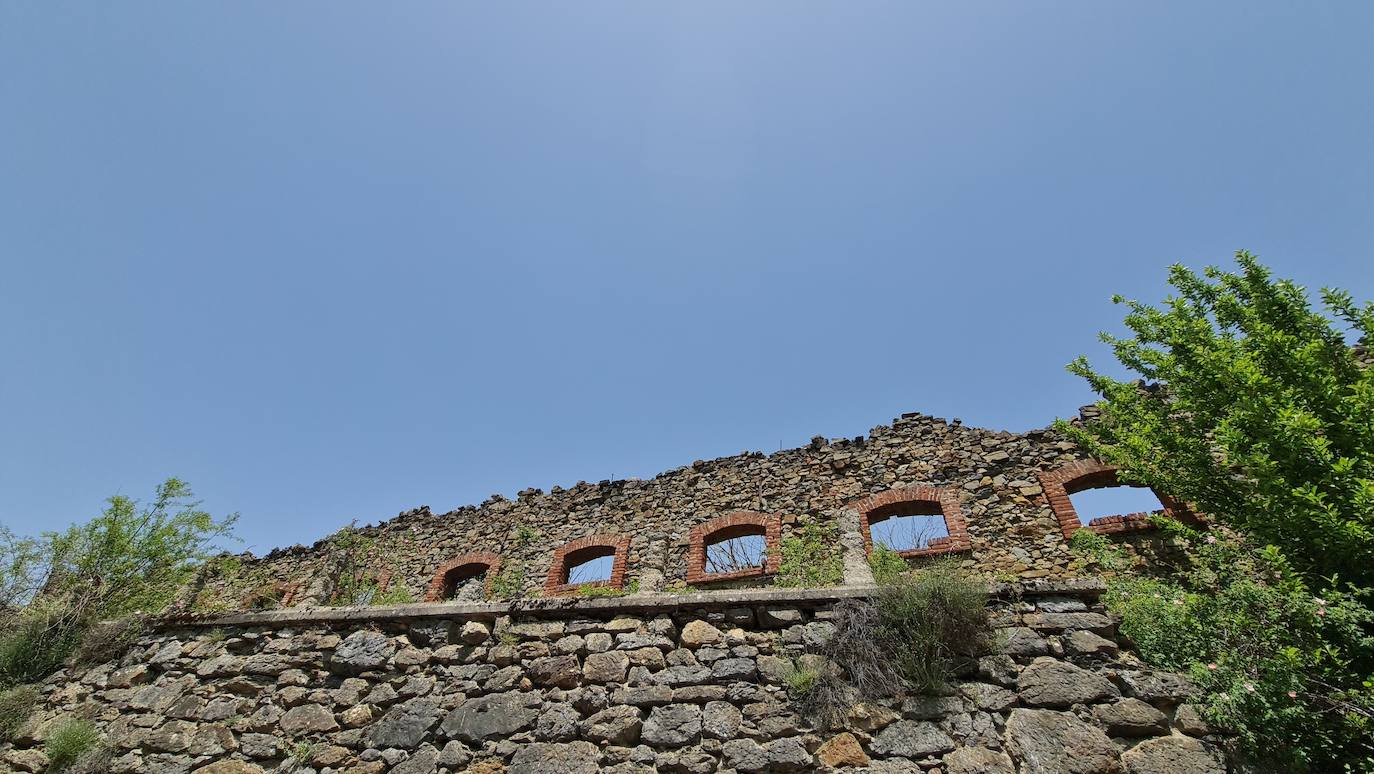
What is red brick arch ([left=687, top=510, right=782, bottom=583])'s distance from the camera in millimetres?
8992

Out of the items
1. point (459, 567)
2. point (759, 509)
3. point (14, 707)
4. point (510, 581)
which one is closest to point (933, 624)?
point (759, 509)

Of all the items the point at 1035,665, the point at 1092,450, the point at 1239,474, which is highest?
the point at 1092,450

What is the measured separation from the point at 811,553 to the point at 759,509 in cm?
131

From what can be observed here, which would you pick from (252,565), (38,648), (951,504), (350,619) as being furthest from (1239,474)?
(252,565)

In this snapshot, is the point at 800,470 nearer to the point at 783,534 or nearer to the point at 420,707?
the point at 783,534

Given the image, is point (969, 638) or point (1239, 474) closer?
point (969, 638)

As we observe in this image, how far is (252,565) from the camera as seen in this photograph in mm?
14234

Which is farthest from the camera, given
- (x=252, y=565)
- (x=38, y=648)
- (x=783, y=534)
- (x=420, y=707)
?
(x=252, y=565)

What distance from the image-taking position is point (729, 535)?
985cm

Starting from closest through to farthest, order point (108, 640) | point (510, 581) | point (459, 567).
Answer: point (108, 640) < point (510, 581) < point (459, 567)

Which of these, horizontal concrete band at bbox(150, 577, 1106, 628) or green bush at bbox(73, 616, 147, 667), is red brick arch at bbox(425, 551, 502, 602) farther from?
horizontal concrete band at bbox(150, 577, 1106, 628)

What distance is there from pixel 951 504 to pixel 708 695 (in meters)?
6.35

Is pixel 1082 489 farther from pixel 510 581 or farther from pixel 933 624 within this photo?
pixel 510 581

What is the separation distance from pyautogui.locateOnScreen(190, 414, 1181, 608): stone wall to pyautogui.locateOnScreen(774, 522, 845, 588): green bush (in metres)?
0.22
